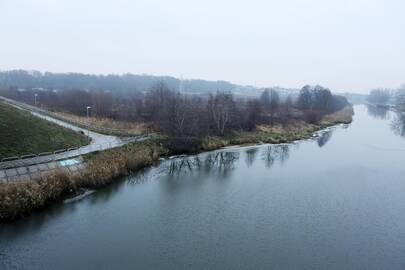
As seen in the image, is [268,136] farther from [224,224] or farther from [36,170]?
[36,170]

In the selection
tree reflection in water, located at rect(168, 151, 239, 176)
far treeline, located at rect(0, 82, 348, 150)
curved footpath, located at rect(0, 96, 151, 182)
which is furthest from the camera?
far treeline, located at rect(0, 82, 348, 150)

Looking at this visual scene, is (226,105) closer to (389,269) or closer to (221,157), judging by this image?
(221,157)

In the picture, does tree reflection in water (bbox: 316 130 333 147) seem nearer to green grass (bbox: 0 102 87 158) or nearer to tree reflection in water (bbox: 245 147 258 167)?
tree reflection in water (bbox: 245 147 258 167)

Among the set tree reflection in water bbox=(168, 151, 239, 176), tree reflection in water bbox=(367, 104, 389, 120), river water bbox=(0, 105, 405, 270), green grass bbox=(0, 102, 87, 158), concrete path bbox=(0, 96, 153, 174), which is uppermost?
tree reflection in water bbox=(367, 104, 389, 120)

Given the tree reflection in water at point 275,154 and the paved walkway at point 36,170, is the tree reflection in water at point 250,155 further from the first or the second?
the paved walkway at point 36,170

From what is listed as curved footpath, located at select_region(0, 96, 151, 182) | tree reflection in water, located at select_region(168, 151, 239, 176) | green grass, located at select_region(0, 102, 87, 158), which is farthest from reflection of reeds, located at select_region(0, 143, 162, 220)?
green grass, located at select_region(0, 102, 87, 158)

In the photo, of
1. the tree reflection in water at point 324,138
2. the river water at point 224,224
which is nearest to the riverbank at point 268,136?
the tree reflection in water at point 324,138

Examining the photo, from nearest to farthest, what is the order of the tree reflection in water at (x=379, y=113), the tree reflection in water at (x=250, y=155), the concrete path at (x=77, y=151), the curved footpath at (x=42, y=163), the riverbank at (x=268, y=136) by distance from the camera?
the curved footpath at (x=42, y=163) → the concrete path at (x=77, y=151) → the tree reflection in water at (x=250, y=155) → the riverbank at (x=268, y=136) → the tree reflection in water at (x=379, y=113)

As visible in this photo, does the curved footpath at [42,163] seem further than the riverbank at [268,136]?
No

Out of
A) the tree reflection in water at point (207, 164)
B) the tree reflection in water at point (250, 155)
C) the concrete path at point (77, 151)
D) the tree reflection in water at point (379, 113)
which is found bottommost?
the tree reflection in water at point (207, 164)
